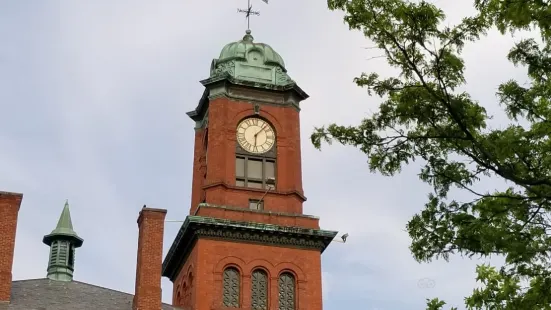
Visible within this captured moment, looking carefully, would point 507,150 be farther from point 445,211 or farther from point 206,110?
point 206,110

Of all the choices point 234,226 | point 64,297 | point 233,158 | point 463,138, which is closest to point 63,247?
point 64,297

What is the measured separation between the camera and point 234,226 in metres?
38.9

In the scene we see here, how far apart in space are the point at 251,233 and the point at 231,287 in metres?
2.35

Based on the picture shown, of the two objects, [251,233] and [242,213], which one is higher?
[242,213]

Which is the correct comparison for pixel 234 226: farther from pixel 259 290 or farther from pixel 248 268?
pixel 259 290

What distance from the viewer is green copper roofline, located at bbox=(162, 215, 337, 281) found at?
38812 mm

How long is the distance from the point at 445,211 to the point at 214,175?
2150 cm

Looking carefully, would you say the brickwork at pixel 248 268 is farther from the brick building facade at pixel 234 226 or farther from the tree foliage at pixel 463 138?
the tree foliage at pixel 463 138

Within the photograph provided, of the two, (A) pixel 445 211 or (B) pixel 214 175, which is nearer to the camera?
(A) pixel 445 211

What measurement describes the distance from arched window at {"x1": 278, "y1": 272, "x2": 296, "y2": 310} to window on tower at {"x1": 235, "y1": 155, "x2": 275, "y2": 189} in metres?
4.28

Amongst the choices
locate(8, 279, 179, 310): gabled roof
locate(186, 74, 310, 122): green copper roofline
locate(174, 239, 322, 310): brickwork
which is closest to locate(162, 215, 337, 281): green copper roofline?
locate(174, 239, 322, 310): brickwork

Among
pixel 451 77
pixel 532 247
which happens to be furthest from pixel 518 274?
pixel 451 77

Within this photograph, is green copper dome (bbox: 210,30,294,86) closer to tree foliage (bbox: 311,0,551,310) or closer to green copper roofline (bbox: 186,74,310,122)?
green copper roofline (bbox: 186,74,310,122)

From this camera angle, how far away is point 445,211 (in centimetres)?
2023
